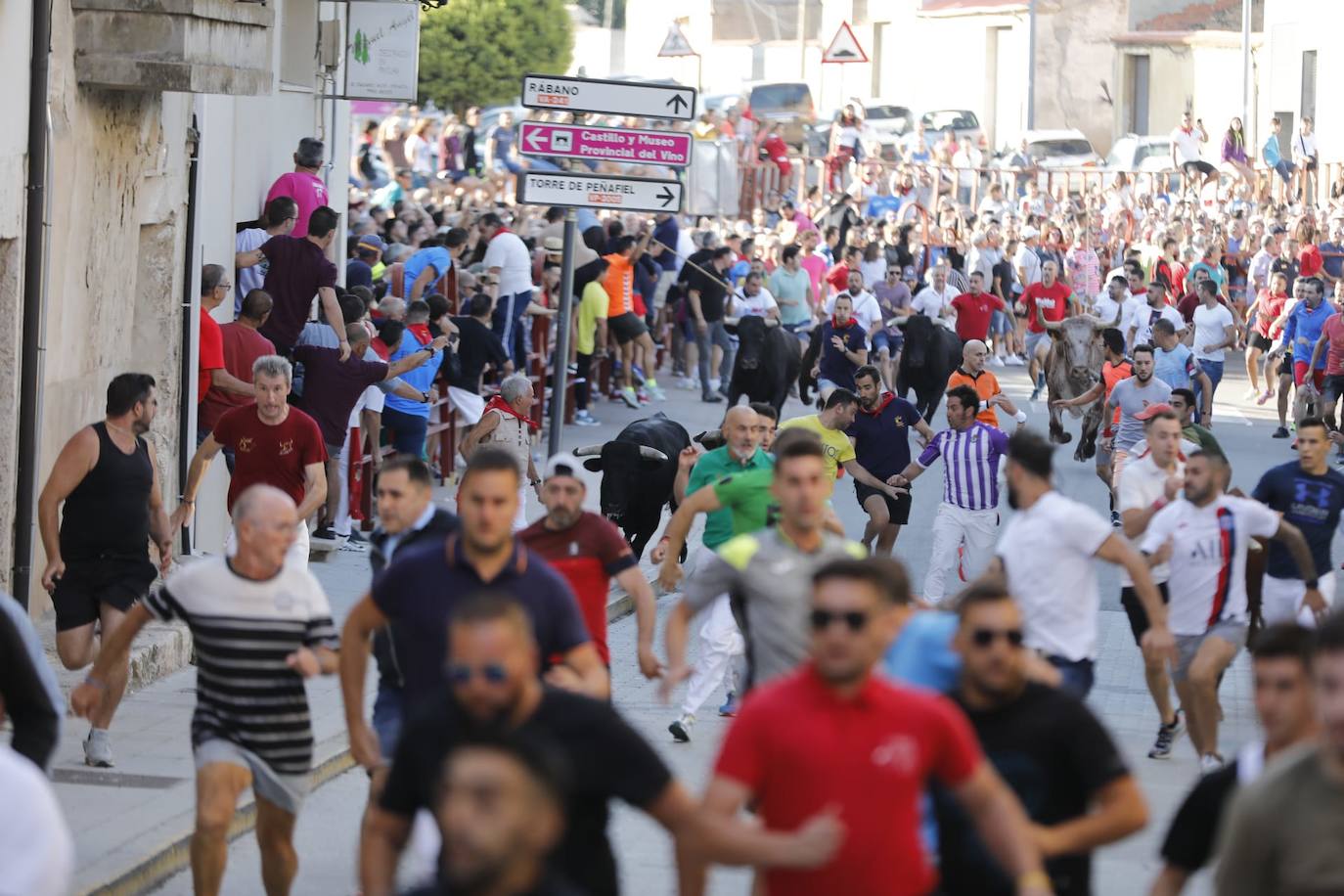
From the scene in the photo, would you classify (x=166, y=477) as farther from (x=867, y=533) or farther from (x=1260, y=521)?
(x=1260, y=521)

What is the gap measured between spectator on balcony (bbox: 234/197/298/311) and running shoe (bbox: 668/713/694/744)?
643cm

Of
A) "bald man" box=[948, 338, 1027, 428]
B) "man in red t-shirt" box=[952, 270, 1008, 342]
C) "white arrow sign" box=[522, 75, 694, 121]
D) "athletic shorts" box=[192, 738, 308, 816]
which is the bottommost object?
"athletic shorts" box=[192, 738, 308, 816]

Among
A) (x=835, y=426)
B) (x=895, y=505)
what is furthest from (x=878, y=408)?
(x=835, y=426)

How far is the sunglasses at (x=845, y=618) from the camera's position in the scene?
5.11 m

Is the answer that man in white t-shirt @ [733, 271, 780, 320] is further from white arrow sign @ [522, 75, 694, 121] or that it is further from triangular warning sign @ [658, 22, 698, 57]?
triangular warning sign @ [658, 22, 698, 57]

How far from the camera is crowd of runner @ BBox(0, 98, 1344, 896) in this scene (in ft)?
16.5

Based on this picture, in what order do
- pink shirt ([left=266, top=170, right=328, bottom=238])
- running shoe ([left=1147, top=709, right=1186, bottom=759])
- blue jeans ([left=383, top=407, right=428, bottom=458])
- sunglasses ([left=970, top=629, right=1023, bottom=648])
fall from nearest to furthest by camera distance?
sunglasses ([left=970, top=629, right=1023, bottom=648]) < running shoe ([left=1147, top=709, right=1186, bottom=759]) < pink shirt ([left=266, top=170, right=328, bottom=238]) < blue jeans ([left=383, top=407, right=428, bottom=458])

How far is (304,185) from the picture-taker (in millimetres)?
18297

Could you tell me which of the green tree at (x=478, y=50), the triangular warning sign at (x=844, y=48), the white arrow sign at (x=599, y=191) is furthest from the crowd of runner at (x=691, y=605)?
the green tree at (x=478, y=50)

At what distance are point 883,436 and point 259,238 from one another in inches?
187

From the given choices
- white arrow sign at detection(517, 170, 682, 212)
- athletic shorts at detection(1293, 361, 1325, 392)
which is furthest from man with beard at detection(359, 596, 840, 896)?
athletic shorts at detection(1293, 361, 1325, 392)

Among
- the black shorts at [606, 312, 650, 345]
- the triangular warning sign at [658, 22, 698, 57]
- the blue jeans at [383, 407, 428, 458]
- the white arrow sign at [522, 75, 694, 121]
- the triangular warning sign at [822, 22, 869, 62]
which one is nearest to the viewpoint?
the white arrow sign at [522, 75, 694, 121]

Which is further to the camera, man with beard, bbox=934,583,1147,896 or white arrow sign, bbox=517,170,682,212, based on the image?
white arrow sign, bbox=517,170,682,212

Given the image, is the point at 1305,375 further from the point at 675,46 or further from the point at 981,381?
the point at 675,46
